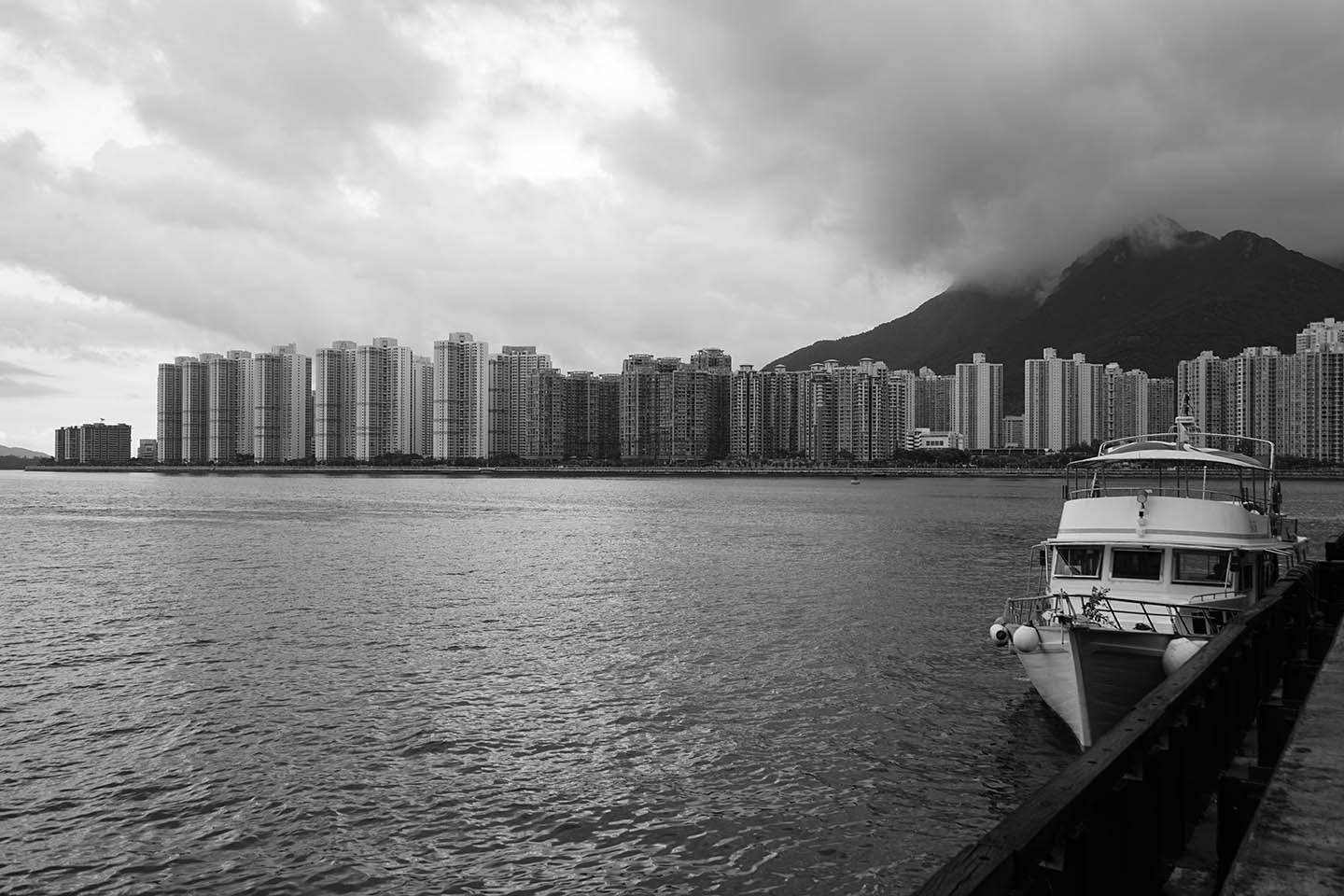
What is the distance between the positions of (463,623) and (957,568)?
2879cm

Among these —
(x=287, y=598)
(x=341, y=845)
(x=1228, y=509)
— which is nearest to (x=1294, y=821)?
(x=341, y=845)

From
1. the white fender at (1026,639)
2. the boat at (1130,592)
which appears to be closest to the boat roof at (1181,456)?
the boat at (1130,592)

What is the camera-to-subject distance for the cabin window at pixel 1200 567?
2073cm

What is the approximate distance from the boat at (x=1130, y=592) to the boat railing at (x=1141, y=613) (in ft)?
0.09

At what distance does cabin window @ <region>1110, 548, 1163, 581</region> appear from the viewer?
20.9m

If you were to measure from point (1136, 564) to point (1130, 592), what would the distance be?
2.63 feet

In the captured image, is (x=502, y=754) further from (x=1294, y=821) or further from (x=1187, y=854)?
(x=1294, y=821)

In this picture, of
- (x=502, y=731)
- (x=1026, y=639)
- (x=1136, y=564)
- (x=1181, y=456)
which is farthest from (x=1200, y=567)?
(x=502, y=731)

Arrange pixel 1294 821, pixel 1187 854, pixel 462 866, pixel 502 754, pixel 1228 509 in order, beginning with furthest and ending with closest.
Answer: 1. pixel 1228 509
2. pixel 502 754
3. pixel 462 866
4. pixel 1187 854
5. pixel 1294 821

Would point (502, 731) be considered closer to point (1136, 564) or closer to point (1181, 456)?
point (1136, 564)

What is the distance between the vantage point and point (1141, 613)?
1948 cm

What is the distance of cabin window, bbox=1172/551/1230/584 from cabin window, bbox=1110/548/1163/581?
39 centimetres

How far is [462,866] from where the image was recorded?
1380 cm

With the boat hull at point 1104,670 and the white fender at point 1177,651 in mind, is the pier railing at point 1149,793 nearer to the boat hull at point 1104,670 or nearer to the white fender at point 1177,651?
the white fender at point 1177,651
